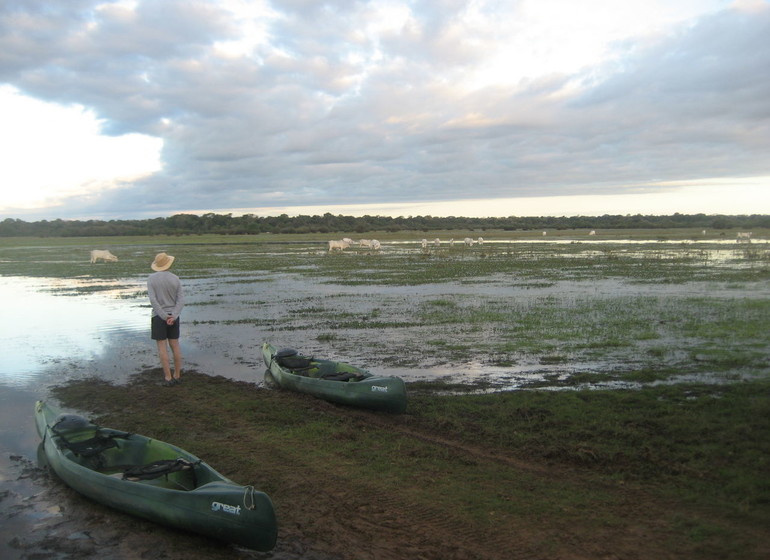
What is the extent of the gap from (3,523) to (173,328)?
17.3 ft

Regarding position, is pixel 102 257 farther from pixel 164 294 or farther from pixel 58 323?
pixel 164 294

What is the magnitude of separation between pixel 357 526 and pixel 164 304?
6941 mm

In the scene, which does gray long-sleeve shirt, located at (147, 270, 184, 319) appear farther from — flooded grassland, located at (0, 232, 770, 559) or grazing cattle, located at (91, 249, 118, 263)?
grazing cattle, located at (91, 249, 118, 263)

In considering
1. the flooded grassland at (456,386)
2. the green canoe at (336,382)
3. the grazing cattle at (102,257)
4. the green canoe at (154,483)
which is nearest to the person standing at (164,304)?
the flooded grassland at (456,386)

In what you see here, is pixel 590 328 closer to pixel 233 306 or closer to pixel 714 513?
pixel 714 513

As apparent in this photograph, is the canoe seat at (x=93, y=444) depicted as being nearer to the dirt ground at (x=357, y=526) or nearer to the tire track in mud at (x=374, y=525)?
the dirt ground at (x=357, y=526)

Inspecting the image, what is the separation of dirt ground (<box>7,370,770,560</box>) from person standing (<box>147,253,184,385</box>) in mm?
3649

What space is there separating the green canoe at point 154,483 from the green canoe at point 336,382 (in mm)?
3255

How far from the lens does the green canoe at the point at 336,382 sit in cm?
901

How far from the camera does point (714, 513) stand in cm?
581

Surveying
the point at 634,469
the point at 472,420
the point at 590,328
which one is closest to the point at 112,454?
the point at 472,420

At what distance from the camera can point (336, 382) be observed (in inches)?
381

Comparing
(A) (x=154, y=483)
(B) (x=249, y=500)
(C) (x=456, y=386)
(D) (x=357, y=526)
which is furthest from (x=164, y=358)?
(D) (x=357, y=526)

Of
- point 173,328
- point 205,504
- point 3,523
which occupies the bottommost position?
point 3,523
